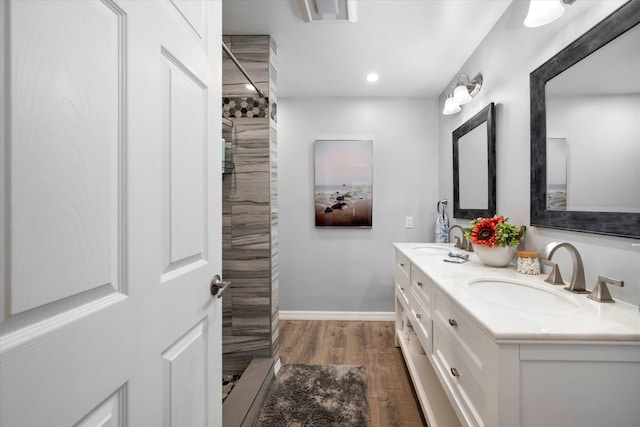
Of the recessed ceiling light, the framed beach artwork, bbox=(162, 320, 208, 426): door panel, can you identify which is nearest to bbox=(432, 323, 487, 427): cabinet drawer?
bbox=(162, 320, 208, 426): door panel

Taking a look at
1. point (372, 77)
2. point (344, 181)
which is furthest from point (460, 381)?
point (372, 77)

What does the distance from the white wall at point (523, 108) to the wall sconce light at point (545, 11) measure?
10cm

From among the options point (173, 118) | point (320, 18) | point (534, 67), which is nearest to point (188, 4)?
point (173, 118)

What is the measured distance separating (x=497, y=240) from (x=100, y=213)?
5.57 feet

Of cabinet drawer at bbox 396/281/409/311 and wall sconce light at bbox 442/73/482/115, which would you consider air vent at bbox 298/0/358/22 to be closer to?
wall sconce light at bbox 442/73/482/115

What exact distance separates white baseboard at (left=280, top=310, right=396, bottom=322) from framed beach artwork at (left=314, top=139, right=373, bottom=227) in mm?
949

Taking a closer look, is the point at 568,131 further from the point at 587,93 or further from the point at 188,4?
the point at 188,4

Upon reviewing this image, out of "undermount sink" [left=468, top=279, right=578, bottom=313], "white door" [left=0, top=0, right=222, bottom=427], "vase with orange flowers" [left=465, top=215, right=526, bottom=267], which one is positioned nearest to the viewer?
"white door" [left=0, top=0, right=222, bottom=427]

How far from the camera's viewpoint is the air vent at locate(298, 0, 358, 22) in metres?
1.65

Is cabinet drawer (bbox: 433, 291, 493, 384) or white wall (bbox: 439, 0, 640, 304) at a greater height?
white wall (bbox: 439, 0, 640, 304)

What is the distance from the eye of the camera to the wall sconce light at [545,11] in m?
1.16

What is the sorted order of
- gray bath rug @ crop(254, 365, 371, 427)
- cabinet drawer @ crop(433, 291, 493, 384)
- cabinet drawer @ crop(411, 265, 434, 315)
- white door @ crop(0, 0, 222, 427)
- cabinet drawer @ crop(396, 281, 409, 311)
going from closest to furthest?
white door @ crop(0, 0, 222, 427)
cabinet drawer @ crop(433, 291, 493, 384)
cabinet drawer @ crop(411, 265, 434, 315)
gray bath rug @ crop(254, 365, 371, 427)
cabinet drawer @ crop(396, 281, 409, 311)

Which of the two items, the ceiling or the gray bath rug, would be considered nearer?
the gray bath rug

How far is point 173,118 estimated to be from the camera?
0.79m
